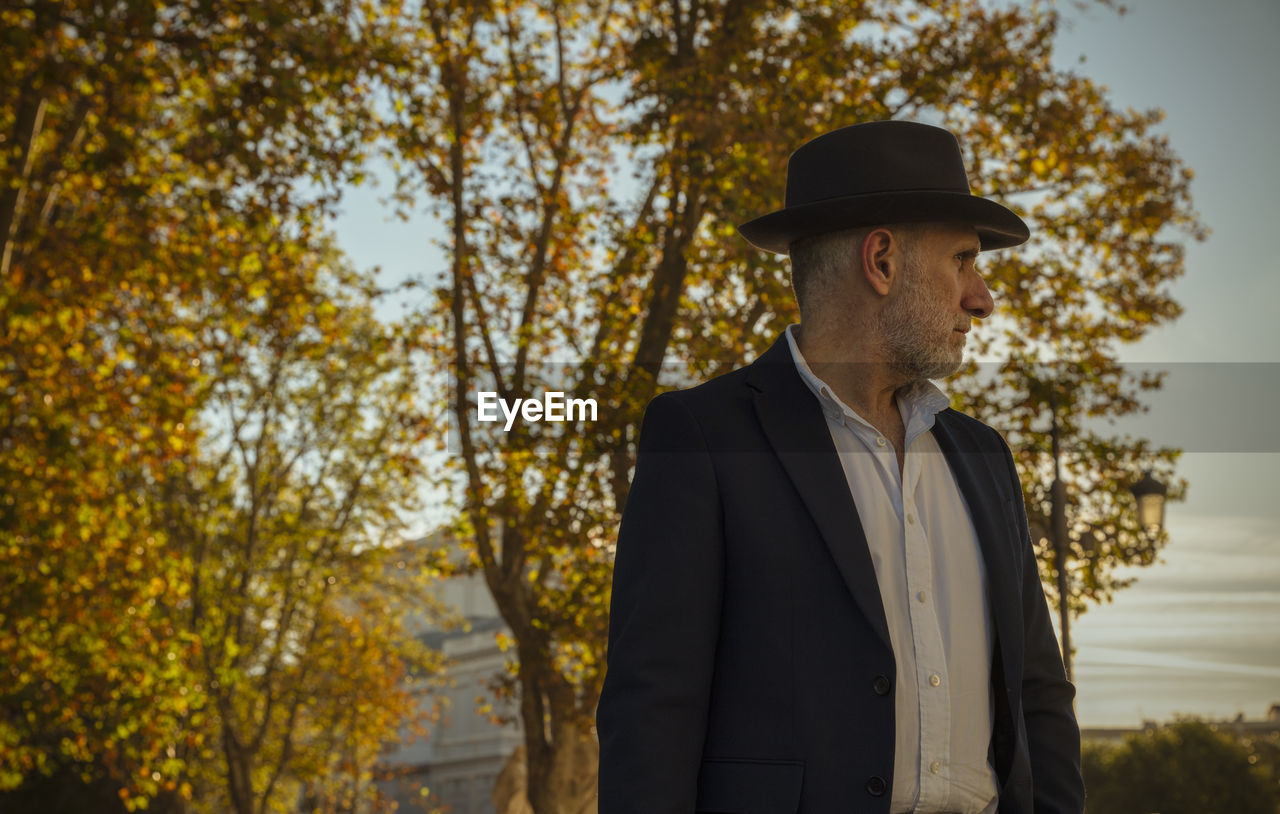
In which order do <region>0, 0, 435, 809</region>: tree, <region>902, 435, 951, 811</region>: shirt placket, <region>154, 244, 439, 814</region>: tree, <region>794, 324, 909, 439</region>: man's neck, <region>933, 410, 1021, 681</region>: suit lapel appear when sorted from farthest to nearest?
<region>154, 244, 439, 814</region>: tree
<region>0, 0, 435, 809</region>: tree
<region>794, 324, 909, 439</region>: man's neck
<region>933, 410, 1021, 681</region>: suit lapel
<region>902, 435, 951, 811</region>: shirt placket

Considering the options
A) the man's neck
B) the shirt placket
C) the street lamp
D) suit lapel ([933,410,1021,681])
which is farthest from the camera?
the street lamp

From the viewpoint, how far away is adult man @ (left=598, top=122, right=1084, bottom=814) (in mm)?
2086

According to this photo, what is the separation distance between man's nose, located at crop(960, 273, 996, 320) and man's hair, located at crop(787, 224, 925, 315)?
0.50 ft

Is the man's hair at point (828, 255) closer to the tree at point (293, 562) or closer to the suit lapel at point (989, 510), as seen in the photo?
the suit lapel at point (989, 510)

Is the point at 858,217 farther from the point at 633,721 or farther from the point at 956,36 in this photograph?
the point at 956,36

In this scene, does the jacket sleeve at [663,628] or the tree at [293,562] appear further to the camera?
the tree at [293,562]

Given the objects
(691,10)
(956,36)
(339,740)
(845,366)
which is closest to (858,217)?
(845,366)

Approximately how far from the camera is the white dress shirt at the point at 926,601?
2168 millimetres

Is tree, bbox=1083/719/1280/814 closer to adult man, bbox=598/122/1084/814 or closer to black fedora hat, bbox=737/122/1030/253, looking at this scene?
adult man, bbox=598/122/1084/814

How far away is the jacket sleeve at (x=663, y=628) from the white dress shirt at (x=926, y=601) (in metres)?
0.33

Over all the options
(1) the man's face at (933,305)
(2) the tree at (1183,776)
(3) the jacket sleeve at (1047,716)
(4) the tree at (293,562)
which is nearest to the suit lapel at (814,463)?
(1) the man's face at (933,305)

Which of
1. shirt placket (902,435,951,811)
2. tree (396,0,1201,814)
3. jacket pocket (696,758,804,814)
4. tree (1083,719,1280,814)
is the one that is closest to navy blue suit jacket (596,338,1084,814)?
jacket pocket (696,758,804,814)

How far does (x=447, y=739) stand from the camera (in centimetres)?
6166

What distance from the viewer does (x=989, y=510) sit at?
2.50 meters
